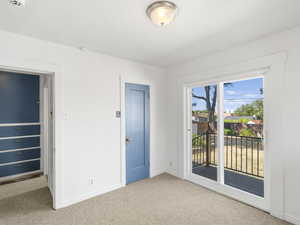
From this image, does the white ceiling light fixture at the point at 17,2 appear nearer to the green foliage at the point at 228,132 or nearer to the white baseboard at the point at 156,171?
the green foliage at the point at 228,132

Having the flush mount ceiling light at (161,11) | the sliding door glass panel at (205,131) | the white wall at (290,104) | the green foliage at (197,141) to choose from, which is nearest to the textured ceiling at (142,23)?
the flush mount ceiling light at (161,11)

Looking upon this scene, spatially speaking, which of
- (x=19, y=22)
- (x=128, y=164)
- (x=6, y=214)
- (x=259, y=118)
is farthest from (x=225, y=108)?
(x=6, y=214)

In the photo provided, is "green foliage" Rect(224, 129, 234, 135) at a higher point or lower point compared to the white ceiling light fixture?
lower

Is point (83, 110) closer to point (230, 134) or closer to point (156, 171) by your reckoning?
point (156, 171)

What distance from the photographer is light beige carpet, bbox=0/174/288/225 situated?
2219 millimetres

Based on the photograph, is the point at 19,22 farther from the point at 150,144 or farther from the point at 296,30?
the point at 296,30

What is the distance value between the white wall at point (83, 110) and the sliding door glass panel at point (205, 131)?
1.46m

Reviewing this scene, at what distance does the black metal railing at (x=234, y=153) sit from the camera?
3.01 meters

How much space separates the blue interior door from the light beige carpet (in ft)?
1.71

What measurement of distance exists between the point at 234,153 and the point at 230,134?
21.6 inches

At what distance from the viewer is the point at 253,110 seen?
2686 millimetres

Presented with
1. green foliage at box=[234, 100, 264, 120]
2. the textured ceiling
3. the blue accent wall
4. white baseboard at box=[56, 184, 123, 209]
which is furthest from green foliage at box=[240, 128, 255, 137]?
the blue accent wall

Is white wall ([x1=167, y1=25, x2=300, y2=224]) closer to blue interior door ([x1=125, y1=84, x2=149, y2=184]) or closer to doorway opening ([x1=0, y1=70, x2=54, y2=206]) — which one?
blue interior door ([x1=125, y1=84, x2=149, y2=184])

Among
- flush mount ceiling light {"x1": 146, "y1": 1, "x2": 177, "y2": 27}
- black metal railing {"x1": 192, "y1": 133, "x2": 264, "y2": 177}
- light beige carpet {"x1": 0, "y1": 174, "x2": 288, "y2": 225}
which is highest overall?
flush mount ceiling light {"x1": 146, "y1": 1, "x2": 177, "y2": 27}
